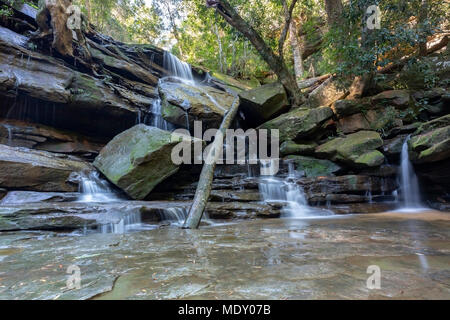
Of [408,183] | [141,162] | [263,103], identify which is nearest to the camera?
[141,162]

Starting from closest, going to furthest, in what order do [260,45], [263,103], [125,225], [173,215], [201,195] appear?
[125,225] → [201,195] → [173,215] → [263,103] → [260,45]

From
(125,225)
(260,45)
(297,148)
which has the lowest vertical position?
(125,225)

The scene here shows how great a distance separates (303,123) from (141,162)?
554cm

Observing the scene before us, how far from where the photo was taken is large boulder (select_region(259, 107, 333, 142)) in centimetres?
820

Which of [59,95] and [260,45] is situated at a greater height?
[260,45]

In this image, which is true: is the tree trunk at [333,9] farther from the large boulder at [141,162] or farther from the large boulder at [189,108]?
the large boulder at [141,162]

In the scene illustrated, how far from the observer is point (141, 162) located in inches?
237

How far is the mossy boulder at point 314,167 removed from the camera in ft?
24.2

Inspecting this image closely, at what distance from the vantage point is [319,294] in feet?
4.32

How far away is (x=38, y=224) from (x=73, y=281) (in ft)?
10.9

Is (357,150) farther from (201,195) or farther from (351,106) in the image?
(201,195)

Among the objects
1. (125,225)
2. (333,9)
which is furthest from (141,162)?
(333,9)
